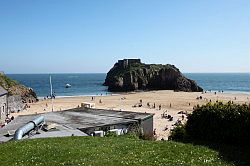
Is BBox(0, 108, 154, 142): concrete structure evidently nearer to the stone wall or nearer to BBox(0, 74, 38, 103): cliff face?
BBox(0, 74, 38, 103): cliff face

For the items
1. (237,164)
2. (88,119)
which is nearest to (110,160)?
(237,164)

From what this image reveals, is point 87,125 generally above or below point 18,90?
above

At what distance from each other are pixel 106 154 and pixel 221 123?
19.3 feet

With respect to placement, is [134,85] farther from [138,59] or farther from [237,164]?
[237,164]

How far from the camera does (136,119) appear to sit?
92.4 feet

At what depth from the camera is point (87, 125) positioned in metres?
25.0

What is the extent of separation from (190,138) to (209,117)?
166 centimetres

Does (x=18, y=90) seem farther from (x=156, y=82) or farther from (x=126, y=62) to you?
(x=126, y=62)

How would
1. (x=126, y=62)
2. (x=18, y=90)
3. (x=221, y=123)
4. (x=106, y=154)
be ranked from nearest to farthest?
(x=106, y=154) < (x=221, y=123) < (x=18, y=90) < (x=126, y=62)

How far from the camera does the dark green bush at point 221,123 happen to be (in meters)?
15.2

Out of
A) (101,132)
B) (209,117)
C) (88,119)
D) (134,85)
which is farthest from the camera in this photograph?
(134,85)

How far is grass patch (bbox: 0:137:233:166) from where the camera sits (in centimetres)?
1208

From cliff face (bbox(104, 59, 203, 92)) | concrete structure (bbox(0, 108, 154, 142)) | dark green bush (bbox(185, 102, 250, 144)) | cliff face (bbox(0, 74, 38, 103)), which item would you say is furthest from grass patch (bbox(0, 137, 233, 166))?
cliff face (bbox(104, 59, 203, 92))

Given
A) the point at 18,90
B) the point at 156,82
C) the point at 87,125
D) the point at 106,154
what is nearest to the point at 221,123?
the point at 106,154
